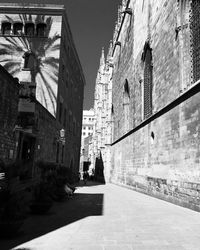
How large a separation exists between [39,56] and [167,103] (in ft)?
38.3

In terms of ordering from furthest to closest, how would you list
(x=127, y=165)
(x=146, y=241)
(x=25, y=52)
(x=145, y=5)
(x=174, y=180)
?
1. (x=127, y=165)
2. (x=25, y=52)
3. (x=145, y=5)
4. (x=174, y=180)
5. (x=146, y=241)

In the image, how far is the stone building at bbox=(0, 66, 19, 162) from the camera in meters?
9.00

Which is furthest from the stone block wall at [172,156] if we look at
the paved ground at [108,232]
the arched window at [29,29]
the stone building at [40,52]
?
the arched window at [29,29]

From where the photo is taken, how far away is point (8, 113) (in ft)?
31.1

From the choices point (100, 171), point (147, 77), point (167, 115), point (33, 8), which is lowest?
A: point (100, 171)

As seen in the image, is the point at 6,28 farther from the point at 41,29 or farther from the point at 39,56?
the point at 39,56

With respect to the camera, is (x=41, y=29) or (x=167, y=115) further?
(x=41, y=29)

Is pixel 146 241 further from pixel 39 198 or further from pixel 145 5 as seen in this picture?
pixel 145 5

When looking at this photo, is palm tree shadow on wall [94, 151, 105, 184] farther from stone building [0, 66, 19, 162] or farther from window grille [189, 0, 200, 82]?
stone building [0, 66, 19, 162]

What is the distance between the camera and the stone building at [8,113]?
9000 millimetres

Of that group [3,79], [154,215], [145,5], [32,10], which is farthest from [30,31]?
[154,215]

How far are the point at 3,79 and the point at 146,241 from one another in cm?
661

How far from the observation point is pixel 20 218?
5.35 meters

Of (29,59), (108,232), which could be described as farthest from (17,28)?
(108,232)
